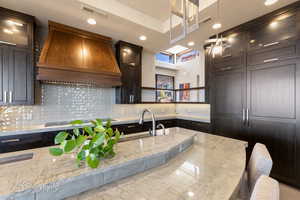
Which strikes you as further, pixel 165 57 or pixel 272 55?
pixel 165 57

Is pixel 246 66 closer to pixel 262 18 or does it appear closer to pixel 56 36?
pixel 262 18

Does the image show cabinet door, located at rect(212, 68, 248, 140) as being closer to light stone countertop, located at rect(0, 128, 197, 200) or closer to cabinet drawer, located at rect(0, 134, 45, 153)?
light stone countertop, located at rect(0, 128, 197, 200)

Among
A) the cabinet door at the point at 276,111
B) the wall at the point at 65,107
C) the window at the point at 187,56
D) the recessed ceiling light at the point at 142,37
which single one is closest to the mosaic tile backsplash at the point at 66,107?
the wall at the point at 65,107

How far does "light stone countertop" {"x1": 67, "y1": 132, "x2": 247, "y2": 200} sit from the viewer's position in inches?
26.0

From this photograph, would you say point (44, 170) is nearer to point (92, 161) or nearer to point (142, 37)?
point (92, 161)

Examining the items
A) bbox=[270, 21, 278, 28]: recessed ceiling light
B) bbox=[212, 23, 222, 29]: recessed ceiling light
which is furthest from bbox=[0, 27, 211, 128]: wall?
bbox=[270, 21, 278, 28]: recessed ceiling light

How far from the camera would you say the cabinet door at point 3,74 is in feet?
6.46

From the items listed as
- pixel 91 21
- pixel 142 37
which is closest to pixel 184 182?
pixel 91 21

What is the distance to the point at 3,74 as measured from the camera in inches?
78.1

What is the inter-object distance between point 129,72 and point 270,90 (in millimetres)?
2821

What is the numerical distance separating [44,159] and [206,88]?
10.3 feet

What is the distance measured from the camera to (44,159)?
2.83 ft

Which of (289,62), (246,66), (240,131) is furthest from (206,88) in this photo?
(289,62)

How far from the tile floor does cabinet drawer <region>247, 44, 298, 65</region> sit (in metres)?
2.00
